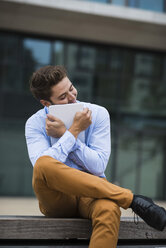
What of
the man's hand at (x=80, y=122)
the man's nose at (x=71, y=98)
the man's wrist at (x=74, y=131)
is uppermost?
the man's nose at (x=71, y=98)

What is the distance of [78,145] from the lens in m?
2.35

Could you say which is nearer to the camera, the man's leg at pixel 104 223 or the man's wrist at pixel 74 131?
the man's leg at pixel 104 223

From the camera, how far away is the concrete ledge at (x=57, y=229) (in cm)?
206

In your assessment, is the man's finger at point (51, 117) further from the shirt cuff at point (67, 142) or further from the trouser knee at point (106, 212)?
the trouser knee at point (106, 212)

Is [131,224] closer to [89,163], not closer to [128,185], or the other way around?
[89,163]

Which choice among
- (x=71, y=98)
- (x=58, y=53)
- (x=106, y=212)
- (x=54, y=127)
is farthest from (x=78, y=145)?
(x=58, y=53)

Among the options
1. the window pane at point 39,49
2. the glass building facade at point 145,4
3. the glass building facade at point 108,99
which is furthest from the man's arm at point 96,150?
the window pane at point 39,49

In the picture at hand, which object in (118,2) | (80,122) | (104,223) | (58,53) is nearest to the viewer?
(104,223)

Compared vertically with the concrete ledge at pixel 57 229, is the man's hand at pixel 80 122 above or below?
above

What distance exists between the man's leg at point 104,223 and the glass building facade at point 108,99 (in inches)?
379

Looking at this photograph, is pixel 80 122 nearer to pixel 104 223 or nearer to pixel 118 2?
pixel 104 223

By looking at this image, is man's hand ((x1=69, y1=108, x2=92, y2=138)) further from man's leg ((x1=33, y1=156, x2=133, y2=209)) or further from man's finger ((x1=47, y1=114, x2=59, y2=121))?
man's leg ((x1=33, y1=156, x2=133, y2=209))

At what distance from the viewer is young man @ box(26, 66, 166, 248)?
2.02m

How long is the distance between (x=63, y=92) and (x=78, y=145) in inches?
18.4
